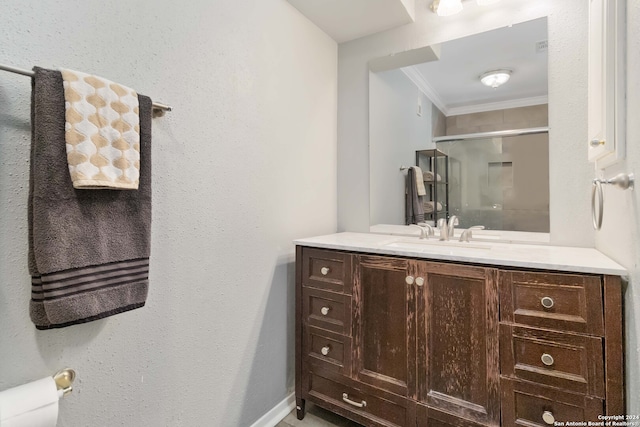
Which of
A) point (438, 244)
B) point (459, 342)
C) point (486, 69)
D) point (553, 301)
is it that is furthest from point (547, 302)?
point (486, 69)

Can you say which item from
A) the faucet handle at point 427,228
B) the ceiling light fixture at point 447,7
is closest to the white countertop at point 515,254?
the faucet handle at point 427,228

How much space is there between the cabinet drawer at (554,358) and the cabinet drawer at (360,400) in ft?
1.64

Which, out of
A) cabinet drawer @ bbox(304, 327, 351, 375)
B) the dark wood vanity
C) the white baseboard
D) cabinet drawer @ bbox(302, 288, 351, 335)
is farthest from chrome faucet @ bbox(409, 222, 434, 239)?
the white baseboard

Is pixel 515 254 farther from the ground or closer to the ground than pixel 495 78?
closer to the ground

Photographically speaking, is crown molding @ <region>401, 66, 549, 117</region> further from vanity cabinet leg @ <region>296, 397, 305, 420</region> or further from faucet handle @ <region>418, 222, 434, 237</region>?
vanity cabinet leg @ <region>296, 397, 305, 420</region>

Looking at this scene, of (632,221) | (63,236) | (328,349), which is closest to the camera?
(63,236)

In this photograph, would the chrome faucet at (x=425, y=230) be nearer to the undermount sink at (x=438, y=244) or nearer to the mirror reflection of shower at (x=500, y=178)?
the undermount sink at (x=438, y=244)

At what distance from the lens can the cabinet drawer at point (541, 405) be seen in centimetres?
102

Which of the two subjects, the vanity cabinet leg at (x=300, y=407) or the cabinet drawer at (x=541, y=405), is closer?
the cabinet drawer at (x=541, y=405)

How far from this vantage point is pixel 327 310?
1570 mm

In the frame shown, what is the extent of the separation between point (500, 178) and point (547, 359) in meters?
0.93

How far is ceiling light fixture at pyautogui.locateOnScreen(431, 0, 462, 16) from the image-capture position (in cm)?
170

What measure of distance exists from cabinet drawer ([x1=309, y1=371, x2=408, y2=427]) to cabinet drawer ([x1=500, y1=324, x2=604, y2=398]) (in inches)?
19.7

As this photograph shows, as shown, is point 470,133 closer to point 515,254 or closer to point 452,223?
point 452,223
